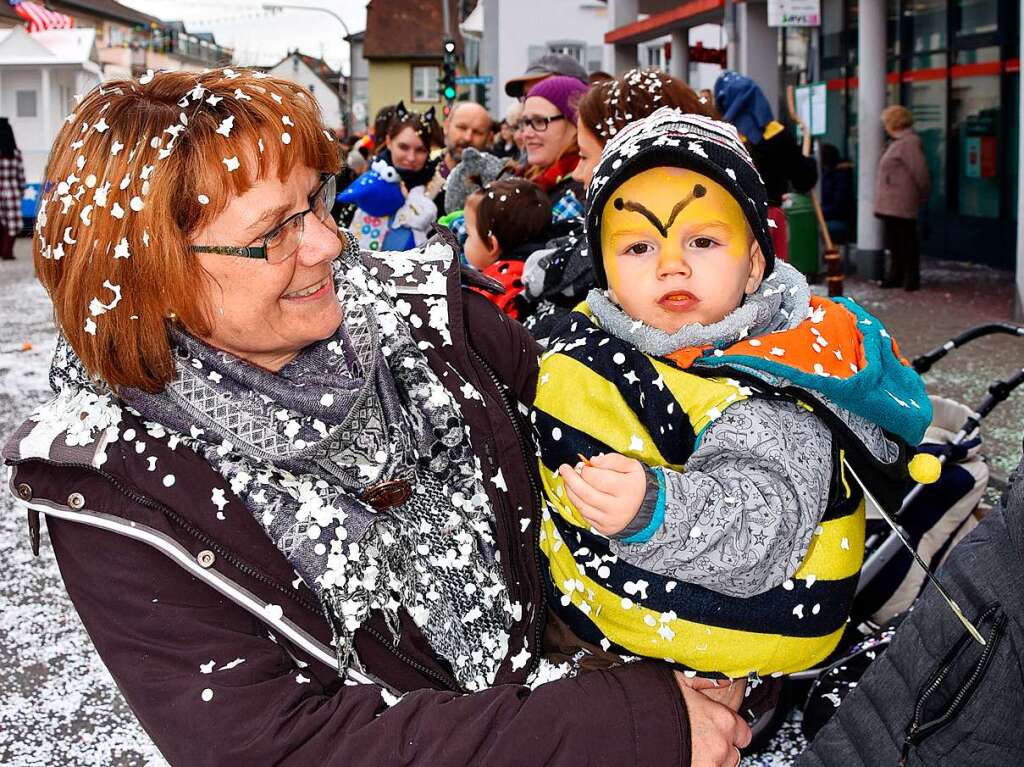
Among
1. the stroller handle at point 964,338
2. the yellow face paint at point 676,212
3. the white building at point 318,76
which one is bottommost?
the stroller handle at point 964,338

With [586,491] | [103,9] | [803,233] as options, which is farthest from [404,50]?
[586,491]

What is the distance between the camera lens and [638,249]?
82.0 inches

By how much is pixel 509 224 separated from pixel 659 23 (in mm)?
15295

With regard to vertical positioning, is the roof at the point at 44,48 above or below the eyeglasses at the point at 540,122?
above

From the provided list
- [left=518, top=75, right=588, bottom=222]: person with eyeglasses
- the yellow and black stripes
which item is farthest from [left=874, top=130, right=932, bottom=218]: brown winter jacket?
the yellow and black stripes

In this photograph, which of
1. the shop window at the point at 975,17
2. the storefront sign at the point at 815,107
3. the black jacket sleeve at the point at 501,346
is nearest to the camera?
the black jacket sleeve at the point at 501,346

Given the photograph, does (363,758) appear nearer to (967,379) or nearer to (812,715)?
(812,715)

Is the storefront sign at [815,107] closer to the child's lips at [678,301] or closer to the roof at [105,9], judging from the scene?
the child's lips at [678,301]

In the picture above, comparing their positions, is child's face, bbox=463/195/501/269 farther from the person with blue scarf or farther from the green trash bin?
the green trash bin

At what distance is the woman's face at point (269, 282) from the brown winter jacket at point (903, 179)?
466 inches

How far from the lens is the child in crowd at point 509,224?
469 cm

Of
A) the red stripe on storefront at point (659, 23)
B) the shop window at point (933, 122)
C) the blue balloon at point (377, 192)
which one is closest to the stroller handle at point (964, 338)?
the blue balloon at point (377, 192)

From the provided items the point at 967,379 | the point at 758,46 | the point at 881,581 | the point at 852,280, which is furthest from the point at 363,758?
the point at 758,46

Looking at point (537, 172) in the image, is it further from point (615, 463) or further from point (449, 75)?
point (449, 75)
